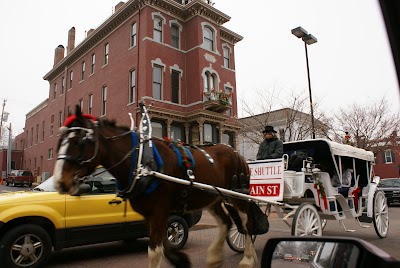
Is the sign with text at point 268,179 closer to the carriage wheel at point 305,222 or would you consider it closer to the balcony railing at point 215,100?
the carriage wheel at point 305,222

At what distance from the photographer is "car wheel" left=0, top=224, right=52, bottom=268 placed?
521 centimetres

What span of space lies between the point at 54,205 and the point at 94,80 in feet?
81.8

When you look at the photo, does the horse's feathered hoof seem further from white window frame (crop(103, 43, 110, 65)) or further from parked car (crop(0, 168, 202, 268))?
white window frame (crop(103, 43, 110, 65))

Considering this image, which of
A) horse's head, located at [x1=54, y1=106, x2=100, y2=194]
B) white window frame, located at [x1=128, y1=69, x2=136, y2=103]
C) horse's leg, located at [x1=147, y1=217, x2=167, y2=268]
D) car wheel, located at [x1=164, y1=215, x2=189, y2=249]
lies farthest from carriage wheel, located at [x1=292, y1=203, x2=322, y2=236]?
white window frame, located at [x1=128, y1=69, x2=136, y2=103]

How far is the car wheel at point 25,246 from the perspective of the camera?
521 centimetres

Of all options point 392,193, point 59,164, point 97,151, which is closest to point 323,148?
point 97,151

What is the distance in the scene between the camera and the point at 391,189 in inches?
752

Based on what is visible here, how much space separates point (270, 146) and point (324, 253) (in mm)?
5497

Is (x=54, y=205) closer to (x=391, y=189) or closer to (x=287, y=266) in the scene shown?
(x=287, y=266)

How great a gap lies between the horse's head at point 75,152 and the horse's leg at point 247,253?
2836 millimetres

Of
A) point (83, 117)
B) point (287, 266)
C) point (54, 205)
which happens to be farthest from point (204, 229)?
point (287, 266)

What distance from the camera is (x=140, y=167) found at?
4023 millimetres

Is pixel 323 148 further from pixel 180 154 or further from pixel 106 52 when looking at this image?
pixel 106 52

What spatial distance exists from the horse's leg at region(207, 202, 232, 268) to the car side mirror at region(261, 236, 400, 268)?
333 centimetres
